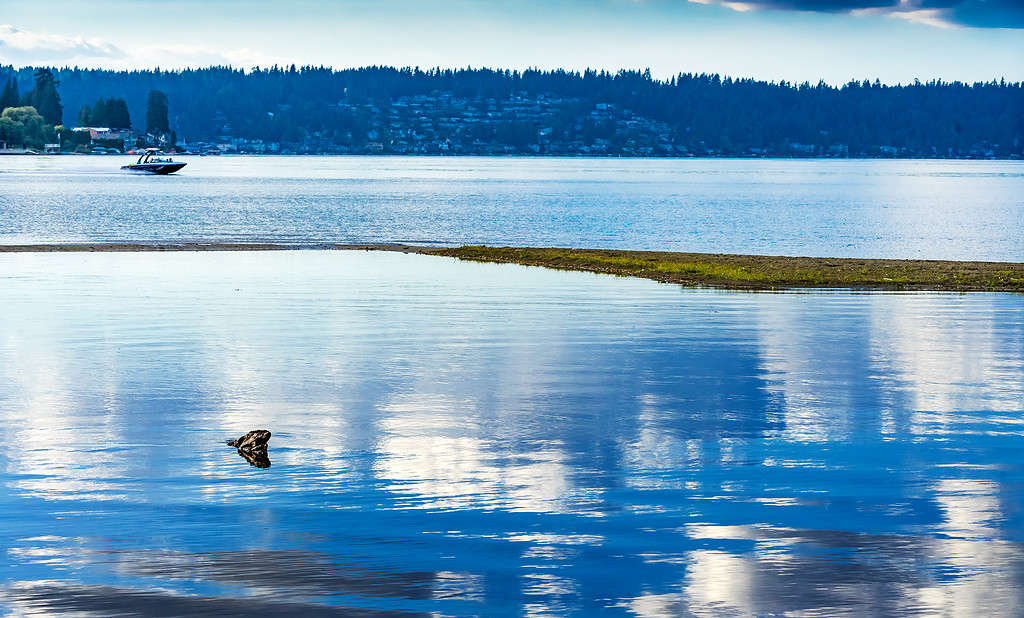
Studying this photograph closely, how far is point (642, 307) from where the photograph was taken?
37.2m

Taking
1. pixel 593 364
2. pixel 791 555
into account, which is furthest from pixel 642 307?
pixel 791 555

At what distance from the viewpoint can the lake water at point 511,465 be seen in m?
12.0

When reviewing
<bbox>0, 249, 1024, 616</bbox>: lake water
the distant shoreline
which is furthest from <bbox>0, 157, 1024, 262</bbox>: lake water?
<bbox>0, 249, 1024, 616</bbox>: lake water

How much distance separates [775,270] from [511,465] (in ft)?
110

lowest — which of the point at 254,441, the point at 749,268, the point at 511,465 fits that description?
the point at 511,465

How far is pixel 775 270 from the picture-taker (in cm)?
4903

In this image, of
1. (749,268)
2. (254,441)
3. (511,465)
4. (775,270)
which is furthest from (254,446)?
(749,268)

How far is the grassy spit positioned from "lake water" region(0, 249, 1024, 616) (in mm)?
10964

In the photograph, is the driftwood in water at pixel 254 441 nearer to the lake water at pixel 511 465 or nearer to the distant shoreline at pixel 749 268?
the lake water at pixel 511 465

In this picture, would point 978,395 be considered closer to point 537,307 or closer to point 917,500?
point 917,500

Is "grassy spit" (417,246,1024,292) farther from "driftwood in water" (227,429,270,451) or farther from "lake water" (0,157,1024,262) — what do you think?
"driftwood in water" (227,429,270,451)

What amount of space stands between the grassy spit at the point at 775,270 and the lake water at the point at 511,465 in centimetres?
1096

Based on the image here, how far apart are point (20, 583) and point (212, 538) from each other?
2.00 m

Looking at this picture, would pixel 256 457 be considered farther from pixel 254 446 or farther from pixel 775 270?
pixel 775 270
